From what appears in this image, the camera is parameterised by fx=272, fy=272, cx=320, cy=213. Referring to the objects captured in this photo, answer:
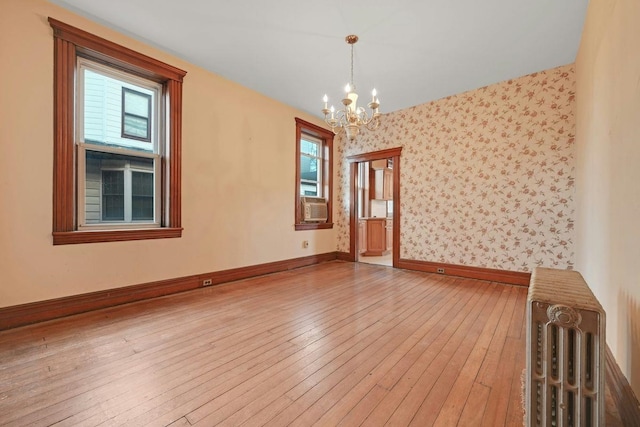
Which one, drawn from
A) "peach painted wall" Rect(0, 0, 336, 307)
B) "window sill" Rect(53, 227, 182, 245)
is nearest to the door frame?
"peach painted wall" Rect(0, 0, 336, 307)

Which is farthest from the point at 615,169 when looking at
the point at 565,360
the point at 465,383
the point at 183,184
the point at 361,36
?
the point at 183,184

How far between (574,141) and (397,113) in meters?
2.57

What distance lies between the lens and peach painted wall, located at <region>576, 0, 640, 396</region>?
1319mm

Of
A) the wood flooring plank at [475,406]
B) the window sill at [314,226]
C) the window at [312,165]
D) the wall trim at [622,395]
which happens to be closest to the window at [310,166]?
the window at [312,165]

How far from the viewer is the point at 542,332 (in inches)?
43.3

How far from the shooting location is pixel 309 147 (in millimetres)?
5555

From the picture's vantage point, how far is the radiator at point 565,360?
1018 millimetres

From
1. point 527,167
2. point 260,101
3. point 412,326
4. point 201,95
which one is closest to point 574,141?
point 527,167

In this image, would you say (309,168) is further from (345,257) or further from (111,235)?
(111,235)

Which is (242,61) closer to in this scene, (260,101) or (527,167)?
(260,101)

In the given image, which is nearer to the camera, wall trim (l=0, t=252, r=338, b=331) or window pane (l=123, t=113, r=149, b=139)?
wall trim (l=0, t=252, r=338, b=331)

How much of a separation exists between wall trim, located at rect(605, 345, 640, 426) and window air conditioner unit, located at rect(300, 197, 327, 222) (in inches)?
163

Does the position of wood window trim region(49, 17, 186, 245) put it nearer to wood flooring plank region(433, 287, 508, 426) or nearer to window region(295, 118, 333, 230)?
window region(295, 118, 333, 230)

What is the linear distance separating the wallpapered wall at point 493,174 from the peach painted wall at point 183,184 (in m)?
1.99
